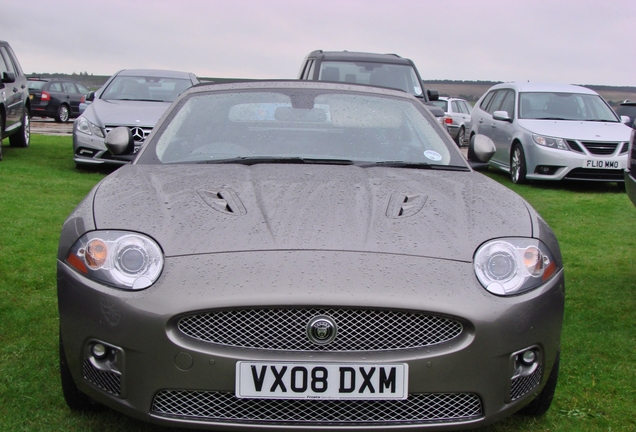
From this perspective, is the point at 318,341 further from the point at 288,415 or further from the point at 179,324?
the point at 179,324

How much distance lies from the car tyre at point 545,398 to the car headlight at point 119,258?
5.07 ft

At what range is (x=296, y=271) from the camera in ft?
8.52

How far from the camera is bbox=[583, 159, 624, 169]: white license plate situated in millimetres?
11492

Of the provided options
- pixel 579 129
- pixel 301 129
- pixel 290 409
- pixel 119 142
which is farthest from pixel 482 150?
pixel 579 129

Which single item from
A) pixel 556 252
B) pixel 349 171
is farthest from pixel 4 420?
pixel 556 252

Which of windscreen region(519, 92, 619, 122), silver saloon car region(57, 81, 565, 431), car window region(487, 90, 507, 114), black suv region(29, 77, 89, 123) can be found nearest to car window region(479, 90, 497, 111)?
car window region(487, 90, 507, 114)

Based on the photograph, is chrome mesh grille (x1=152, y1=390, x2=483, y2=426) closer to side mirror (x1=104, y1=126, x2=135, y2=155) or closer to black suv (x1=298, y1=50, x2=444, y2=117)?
side mirror (x1=104, y1=126, x2=135, y2=155)

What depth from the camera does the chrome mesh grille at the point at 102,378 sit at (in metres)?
2.64

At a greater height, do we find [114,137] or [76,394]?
[114,137]

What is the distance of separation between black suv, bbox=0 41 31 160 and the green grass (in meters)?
3.72

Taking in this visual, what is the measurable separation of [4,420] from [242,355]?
112 centimetres

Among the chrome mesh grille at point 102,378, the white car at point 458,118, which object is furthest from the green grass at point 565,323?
the white car at point 458,118

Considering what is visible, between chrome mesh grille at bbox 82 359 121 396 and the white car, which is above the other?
chrome mesh grille at bbox 82 359 121 396

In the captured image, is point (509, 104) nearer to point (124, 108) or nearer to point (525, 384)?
point (124, 108)
